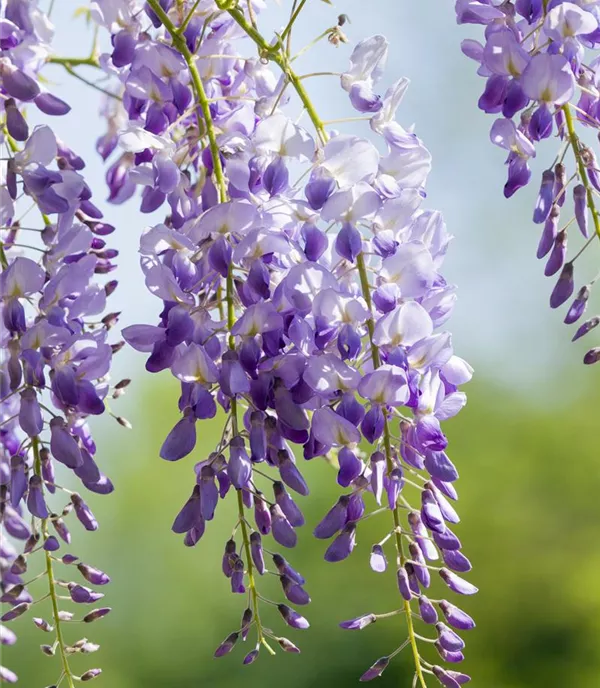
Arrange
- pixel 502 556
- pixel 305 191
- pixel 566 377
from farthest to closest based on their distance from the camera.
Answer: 1. pixel 566 377
2. pixel 502 556
3. pixel 305 191

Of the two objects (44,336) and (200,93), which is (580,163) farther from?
(44,336)

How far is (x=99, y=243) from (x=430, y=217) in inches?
8.5

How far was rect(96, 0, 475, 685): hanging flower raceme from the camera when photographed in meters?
0.55

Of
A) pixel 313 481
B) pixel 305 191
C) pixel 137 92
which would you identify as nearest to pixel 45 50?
pixel 137 92

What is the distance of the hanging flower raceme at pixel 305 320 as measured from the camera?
0.55 metres

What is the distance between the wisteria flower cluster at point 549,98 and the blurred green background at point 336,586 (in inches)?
146

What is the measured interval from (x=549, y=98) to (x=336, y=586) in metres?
4.10

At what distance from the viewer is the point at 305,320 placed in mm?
562

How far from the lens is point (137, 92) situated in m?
0.63

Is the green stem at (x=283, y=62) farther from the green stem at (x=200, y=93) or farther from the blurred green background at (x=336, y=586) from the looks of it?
the blurred green background at (x=336, y=586)

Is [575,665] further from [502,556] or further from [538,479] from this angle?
[538,479]

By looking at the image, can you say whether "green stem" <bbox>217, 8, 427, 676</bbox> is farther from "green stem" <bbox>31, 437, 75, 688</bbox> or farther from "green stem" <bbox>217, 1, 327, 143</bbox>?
"green stem" <bbox>31, 437, 75, 688</bbox>

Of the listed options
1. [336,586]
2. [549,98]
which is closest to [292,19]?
[549,98]

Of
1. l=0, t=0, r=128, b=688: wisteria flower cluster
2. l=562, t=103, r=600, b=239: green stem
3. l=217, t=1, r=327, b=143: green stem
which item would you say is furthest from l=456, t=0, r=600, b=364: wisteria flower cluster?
l=0, t=0, r=128, b=688: wisteria flower cluster
